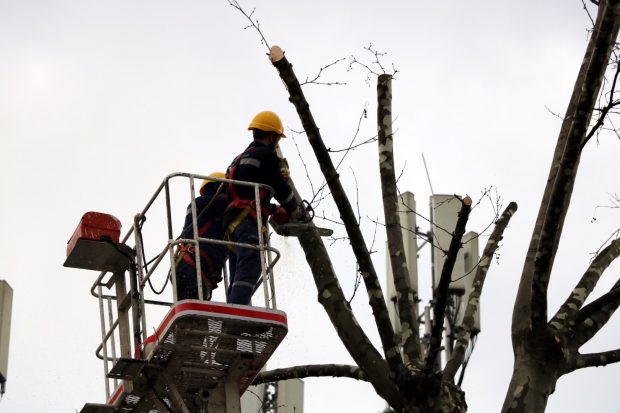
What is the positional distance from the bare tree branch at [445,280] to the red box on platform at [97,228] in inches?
109

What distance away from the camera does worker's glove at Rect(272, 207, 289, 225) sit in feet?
31.7

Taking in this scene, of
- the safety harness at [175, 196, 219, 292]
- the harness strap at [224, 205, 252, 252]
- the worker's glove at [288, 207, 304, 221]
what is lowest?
the safety harness at [175, 196, 219, 292]

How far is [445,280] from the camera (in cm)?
761

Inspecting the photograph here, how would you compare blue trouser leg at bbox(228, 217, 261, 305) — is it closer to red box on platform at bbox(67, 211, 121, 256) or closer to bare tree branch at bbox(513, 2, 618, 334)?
red box on platform at bbox(67, 211, 121, 256)

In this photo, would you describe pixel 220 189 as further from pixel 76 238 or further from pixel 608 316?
pixel 608 316

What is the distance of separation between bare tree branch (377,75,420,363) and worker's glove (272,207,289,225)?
0.82 meters

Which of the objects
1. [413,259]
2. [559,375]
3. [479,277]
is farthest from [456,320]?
[559,375]

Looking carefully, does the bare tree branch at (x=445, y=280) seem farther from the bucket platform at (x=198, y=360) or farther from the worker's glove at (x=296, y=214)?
the worker's glove at (x=296, y=214)

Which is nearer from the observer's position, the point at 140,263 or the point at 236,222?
the point at 140,263

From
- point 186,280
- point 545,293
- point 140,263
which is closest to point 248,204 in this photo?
point 186,280

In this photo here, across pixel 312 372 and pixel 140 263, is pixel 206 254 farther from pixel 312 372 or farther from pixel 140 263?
pixel 312 372

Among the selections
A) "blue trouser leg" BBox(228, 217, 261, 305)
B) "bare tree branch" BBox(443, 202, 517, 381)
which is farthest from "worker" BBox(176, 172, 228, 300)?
"bare tree branch" BBox(443, 202, 517, 381)

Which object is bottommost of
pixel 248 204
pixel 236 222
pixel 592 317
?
pixel 592 317

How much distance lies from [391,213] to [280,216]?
913 millimetres
